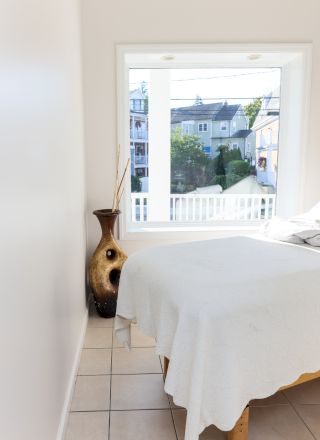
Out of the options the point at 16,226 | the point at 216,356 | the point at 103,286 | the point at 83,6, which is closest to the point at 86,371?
the point at 103,286

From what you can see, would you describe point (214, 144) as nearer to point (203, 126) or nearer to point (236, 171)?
point (203, 126)

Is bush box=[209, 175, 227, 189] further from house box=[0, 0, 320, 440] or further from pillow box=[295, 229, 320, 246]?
pillow box=[295, 229, 320, 246]

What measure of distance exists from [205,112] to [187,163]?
485mm

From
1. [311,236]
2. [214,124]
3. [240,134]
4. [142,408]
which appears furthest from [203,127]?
[142,408]

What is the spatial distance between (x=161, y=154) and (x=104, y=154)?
569 mm

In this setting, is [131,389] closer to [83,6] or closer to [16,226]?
[16,226]

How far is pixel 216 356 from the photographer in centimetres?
137

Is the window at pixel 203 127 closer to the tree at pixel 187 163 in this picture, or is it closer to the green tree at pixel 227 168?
the tree at pixel 187 163

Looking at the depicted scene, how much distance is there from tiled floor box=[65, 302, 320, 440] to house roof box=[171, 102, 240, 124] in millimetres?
2070

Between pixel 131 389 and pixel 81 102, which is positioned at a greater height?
pixel 81 102

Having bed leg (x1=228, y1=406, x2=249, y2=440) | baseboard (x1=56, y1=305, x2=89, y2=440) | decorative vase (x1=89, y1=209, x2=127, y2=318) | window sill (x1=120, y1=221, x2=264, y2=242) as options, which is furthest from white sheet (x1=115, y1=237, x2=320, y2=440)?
window sill (x1=120, y1=221, x2=264, y2=242)

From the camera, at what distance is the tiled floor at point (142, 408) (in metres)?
1.80

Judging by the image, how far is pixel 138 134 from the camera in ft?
11.2

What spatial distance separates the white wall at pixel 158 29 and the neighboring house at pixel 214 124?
23.2 inches
